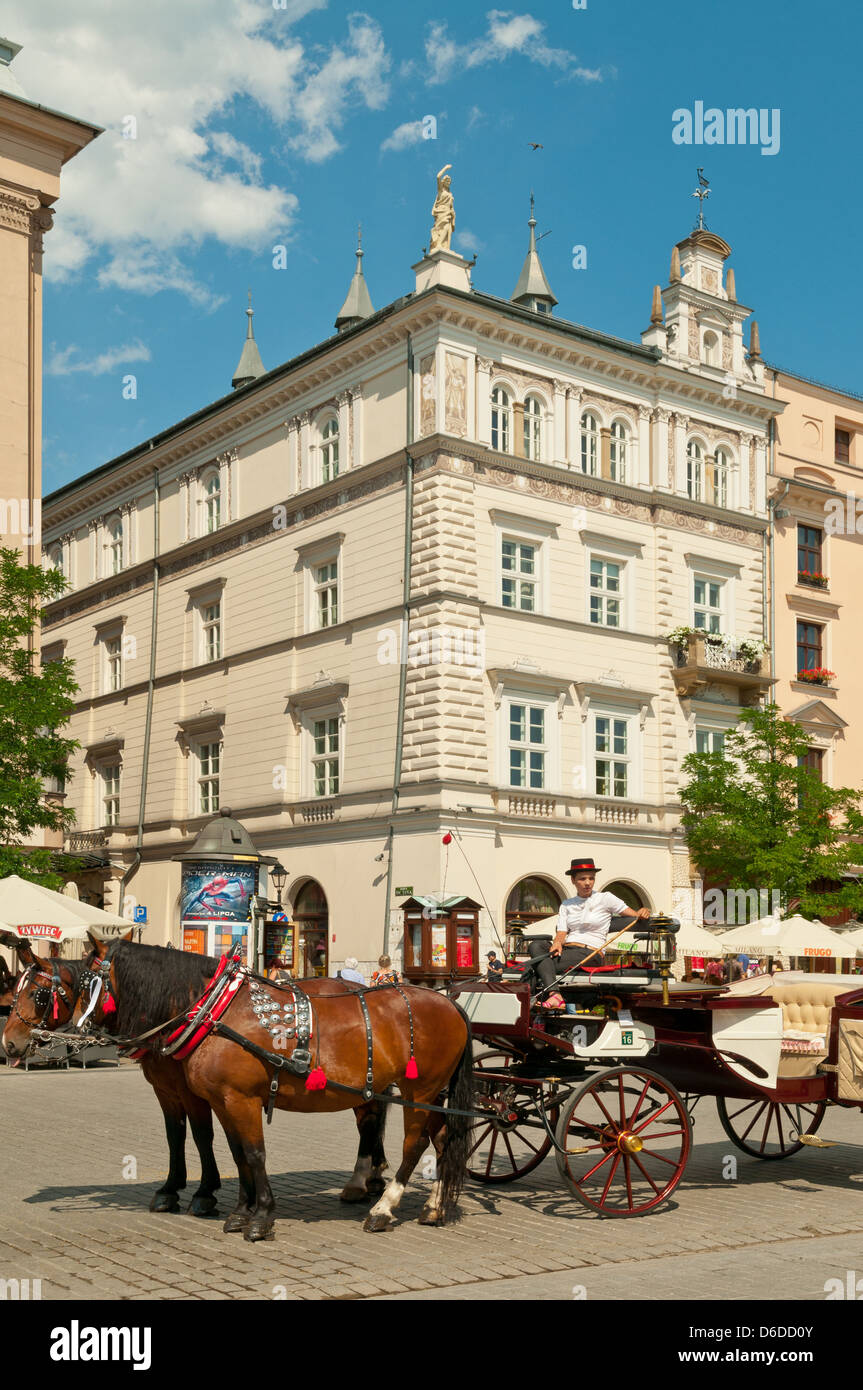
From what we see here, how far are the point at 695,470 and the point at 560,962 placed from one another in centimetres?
3095

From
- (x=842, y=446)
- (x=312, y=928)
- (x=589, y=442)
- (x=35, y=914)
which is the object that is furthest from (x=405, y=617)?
(x=842, y=446)

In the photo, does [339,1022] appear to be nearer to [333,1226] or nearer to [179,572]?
[333,1226]

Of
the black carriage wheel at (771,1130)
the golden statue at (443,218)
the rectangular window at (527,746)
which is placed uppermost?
the golden statue at (443,218)

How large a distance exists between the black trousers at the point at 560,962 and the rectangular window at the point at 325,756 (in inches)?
1007

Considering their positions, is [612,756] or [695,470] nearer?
[612,756]

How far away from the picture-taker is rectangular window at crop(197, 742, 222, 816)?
135ft

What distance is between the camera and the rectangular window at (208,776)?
41.1 m

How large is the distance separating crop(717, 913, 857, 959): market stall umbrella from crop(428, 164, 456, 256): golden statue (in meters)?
17.7

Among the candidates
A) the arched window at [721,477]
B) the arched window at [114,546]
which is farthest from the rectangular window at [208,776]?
the arched window at [721,477]

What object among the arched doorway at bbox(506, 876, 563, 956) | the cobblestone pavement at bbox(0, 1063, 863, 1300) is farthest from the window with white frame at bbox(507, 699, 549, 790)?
the cobblestone pavement at bbox(0, 1063, 863, 1300)

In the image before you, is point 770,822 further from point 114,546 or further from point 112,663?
point 114,546

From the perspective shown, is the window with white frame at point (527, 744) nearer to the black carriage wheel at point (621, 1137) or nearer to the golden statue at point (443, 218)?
the golden statue at point (443, 218)

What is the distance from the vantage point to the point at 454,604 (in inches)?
1309

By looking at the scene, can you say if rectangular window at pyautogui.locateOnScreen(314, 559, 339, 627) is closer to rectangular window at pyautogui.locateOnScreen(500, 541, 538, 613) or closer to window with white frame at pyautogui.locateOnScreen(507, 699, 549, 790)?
rectangular window at pyautogui.locateOnScreen(500, 541, 538, 613)
